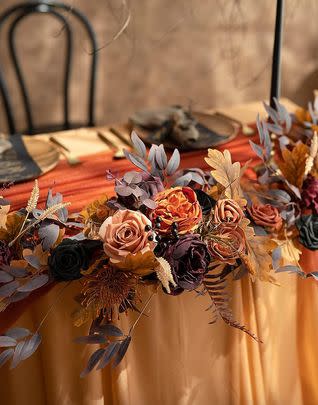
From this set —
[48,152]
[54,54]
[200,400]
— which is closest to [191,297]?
[200,400]

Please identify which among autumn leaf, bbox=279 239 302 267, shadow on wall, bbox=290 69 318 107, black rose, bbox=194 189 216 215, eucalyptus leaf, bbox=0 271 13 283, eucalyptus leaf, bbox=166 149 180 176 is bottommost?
shadow on wall, bbox=290 69 318 107

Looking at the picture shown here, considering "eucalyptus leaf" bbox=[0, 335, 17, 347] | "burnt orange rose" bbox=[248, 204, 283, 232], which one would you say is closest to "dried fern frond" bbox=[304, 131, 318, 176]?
"burnt orange rose" bbox=[248, 204, 283, 232]

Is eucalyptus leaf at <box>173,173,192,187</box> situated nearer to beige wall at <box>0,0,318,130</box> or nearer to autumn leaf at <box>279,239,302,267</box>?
autumn leaf at <box>279,239,302,267</box>

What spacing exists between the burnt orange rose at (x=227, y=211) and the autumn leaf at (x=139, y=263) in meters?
0.15

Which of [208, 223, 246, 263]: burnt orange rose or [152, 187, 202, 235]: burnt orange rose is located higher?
[152, 187, 202, 235]: burnt orange rose

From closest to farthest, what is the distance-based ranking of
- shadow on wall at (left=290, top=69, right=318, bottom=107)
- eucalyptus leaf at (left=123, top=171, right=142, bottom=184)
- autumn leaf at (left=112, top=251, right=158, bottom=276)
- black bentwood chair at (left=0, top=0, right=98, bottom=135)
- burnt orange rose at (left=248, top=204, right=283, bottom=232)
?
autumn leaf at (left=112, top=251, right=158, bottom=276) < eucalyptus leaf at (left=123, top=171, right=142, bottom=184) < burnt orange rose at (left=248, top=204, right=283, bottom=232) < black bentwood chair at (left=0, top=0, right=98, bottom=135) < shadow on wall at (left=290, top=69, right=318, bottom=107)

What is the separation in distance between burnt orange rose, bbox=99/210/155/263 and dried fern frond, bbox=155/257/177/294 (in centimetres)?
3

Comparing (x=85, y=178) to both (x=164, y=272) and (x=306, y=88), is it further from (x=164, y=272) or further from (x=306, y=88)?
(x=306, y=88)

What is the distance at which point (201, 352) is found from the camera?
1.26 m

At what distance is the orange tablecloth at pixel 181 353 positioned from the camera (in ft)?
3.79

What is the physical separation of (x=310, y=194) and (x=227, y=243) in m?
0.28

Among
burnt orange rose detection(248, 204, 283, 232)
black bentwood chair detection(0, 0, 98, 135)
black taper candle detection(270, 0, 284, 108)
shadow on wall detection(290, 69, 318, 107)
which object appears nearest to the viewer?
burnt orange rose detection(248, 204, 283, 232)

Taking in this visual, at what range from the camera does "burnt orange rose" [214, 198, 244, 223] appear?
1060 millimetres

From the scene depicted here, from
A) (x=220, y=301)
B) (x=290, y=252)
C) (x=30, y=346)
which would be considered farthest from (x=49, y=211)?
(x=290, y=252)
